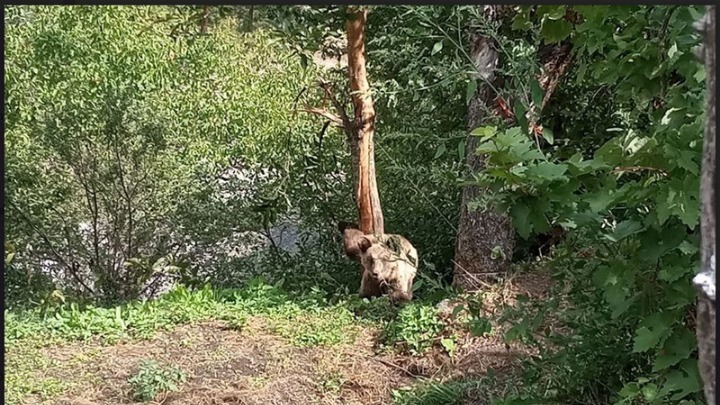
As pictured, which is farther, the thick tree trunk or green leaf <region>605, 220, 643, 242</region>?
the thick tree trunk

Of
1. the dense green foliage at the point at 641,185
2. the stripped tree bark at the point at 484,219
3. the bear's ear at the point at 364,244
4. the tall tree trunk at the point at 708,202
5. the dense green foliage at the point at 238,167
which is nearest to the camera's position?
the tall tree trunk at the point at 708,202

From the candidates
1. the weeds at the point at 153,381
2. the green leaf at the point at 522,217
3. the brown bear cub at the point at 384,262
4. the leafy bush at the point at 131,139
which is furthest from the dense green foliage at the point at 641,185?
the leafy bush at the point at 131,139

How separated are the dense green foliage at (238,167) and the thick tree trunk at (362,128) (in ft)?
0.28

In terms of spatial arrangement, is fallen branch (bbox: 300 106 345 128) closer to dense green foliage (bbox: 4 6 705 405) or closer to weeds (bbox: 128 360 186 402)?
dense green foliage (bbox: 4 6 705 405)

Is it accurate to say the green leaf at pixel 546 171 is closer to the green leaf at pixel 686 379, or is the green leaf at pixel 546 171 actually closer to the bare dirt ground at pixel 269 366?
the green leaf at pixel 686 379

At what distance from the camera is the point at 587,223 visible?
0.94 meters

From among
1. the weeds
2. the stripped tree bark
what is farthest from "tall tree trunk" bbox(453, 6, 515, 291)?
the weeds

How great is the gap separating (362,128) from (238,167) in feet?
2.72

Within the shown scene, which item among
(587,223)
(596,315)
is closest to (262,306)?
(596,315)

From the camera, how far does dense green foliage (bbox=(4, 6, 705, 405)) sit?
86.3 inches

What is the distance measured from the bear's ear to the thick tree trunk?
4 cm

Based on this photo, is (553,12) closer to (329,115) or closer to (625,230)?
(625,230)

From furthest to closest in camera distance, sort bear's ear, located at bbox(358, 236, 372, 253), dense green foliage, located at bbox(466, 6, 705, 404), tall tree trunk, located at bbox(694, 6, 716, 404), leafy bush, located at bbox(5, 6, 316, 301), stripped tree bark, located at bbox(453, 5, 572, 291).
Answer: leafy bush, located at bbox(5, 6, 316, 301), bear's ear, located at bbox(358, 236, 372, 253), stripped tree bark, located at bbox(453, 5, 572, 291), dense green foliage, located at bbox(466, 6, 705, 404), tall tree trunk, located at bbox(694, 6, 716, 404)

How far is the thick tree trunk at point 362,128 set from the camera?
267 centimetres
